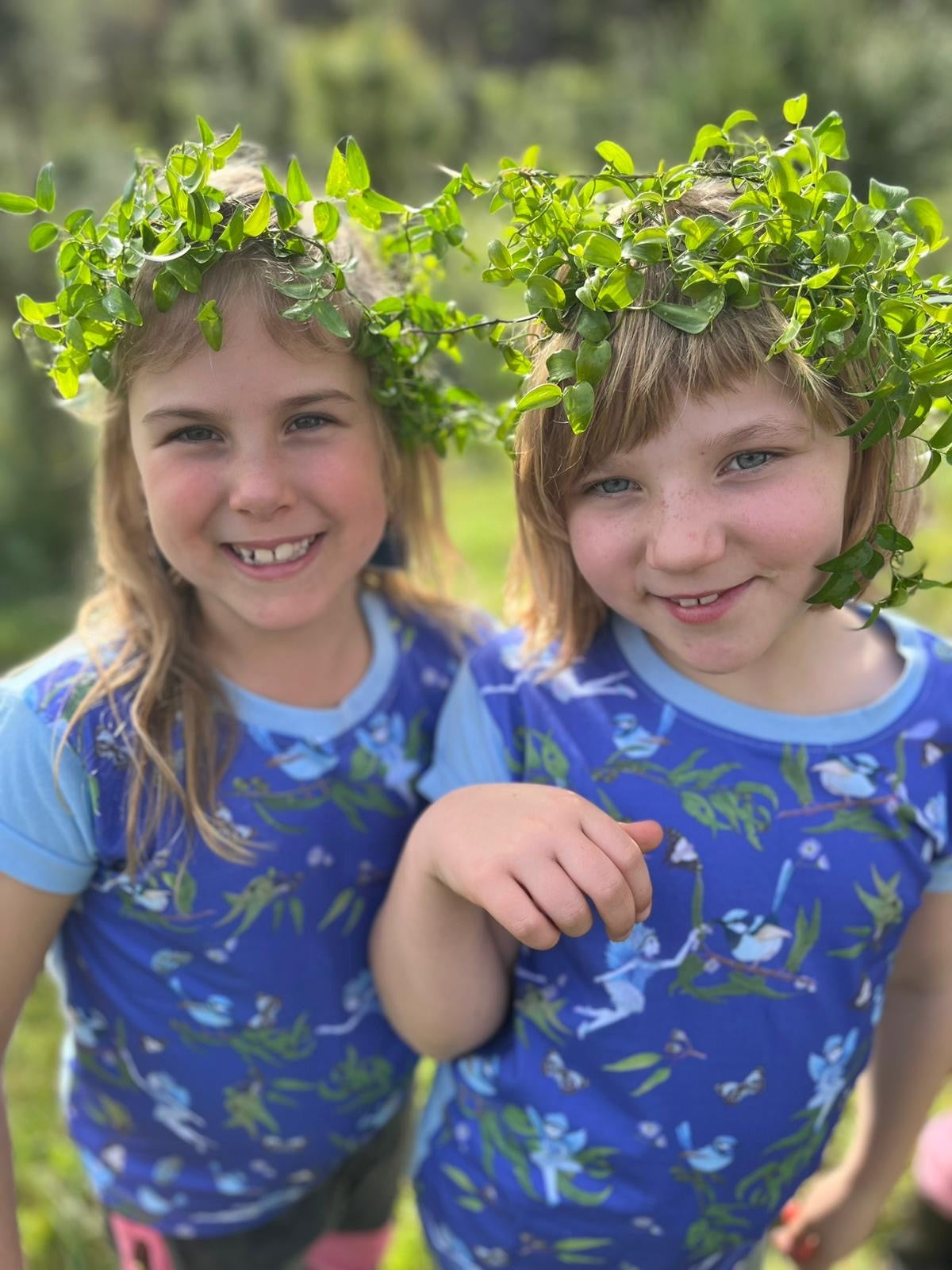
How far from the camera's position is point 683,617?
1319mm

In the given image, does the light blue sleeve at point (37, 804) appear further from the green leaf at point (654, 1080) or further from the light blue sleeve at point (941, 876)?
the light blue sleeve at point (941, 876)

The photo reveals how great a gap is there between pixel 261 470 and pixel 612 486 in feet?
1.52

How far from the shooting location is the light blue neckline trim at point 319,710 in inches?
62.9

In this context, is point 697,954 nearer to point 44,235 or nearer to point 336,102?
point 44,235

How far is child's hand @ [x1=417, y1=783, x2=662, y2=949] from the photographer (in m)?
1.18

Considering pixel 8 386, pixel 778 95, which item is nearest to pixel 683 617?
pixel 8 386

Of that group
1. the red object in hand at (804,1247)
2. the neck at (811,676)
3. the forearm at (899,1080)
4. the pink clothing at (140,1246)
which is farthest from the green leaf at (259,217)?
the red object in hand at (804,1247)

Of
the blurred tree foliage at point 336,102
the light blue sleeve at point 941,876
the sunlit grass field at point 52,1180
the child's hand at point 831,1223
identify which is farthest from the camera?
the blurred tree foliage at point 336,102

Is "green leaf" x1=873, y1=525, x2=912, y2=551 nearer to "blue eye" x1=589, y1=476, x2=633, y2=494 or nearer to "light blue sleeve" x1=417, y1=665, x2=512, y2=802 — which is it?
"blue eye" x1=589, y1=476, x2=633, y2=494

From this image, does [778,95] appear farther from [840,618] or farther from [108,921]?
[108,921]

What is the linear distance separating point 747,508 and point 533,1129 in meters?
0.93

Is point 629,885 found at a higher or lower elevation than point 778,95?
lower

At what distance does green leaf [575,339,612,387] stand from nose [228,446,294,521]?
0.45 metres

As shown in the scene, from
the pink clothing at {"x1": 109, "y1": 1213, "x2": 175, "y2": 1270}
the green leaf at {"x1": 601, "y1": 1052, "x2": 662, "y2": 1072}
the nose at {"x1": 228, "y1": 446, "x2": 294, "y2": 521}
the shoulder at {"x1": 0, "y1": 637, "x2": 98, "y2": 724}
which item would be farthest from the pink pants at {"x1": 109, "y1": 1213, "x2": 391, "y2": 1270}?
the nose at {"x1": 228, "y1": 446, "x2": 294, "y2": 521}
